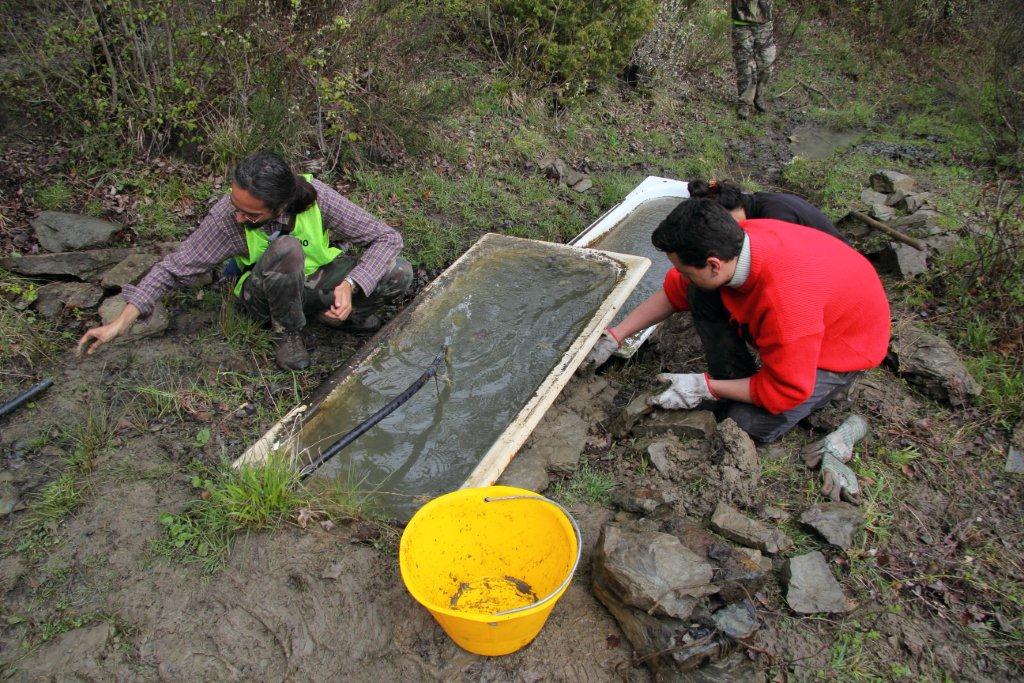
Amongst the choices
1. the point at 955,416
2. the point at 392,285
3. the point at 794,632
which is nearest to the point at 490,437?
the point at 392,285

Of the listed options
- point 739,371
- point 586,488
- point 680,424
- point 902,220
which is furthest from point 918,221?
point 586,488

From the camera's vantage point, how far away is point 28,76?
423 cm

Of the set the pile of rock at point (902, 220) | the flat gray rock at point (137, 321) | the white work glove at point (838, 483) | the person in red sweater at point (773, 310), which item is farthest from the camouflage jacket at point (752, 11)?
the flat gray rock at point (137, 321)

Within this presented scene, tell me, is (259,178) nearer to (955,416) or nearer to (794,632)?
(794,632)

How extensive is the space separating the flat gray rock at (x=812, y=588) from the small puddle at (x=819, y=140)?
20.3 feet

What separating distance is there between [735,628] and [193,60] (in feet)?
15.6

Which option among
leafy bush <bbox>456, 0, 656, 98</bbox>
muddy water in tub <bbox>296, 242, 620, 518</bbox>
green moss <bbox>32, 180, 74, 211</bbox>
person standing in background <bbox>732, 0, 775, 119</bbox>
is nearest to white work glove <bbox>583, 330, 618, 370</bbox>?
muddy water in tub <bbox>296, 242, 620, 518</bbox>

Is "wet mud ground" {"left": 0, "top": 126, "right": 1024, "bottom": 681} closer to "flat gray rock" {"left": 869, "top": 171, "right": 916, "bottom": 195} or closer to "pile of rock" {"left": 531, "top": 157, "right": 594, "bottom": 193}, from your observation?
"pile of rock" {"left": 531, "top": 157, "right": 594, "bottom": 193}

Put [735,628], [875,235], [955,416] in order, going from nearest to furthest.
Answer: [735,628], [955,416], [875,235]

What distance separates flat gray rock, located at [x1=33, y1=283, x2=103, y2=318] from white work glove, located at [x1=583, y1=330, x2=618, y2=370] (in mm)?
2748

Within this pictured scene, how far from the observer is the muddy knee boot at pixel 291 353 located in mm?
3580

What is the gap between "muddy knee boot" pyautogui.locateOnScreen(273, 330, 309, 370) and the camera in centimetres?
358

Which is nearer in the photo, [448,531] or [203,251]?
[448,531]

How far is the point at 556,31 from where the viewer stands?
6520mm
